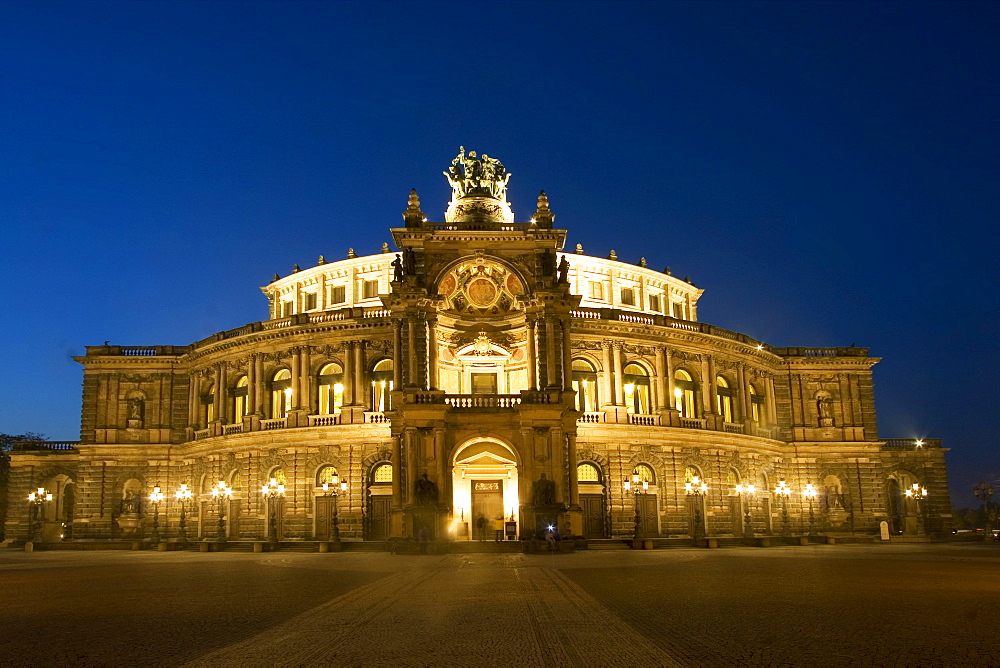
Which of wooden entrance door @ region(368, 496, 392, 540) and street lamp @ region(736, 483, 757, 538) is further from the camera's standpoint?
street lamp @ region(736, 483, 757, 538)

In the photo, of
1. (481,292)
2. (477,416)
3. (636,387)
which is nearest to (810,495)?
(636,387)

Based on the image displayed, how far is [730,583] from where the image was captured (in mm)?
24625

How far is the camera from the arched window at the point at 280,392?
65688 millimetres

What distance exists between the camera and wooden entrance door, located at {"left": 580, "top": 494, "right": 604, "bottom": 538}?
60.1 metres

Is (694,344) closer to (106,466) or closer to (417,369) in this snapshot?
(417,369)

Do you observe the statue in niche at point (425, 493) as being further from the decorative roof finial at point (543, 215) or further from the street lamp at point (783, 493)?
the street lamp at point (783, 493)

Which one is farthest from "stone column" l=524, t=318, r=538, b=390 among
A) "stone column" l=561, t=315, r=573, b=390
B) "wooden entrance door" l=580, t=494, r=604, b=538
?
"wooden entrance door" l=580, t=494, r=604, b=538

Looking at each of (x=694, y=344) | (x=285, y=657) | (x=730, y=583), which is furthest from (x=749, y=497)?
(x=285, y=657)

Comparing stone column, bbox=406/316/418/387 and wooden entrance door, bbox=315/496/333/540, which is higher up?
stone column, bbox=406/316/418/387

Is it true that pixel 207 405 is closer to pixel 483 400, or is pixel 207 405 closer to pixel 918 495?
pixel 483 400

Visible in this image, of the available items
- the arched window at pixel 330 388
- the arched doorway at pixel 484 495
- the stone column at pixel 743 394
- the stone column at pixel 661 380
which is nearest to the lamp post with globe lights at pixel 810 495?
the stone column at pixel 743 394

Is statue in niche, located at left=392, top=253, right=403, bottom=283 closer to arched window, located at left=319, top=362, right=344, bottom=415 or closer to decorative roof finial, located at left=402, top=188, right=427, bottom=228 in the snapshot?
decorative roof finial, located at left=402, top=188, right=427, bottom=228

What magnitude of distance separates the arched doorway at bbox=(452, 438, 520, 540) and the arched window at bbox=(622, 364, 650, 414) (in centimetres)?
1134

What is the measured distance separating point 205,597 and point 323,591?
289 centimetres
